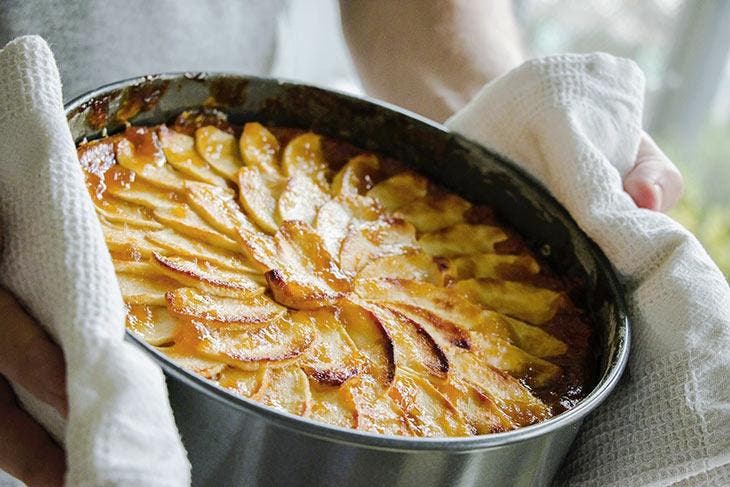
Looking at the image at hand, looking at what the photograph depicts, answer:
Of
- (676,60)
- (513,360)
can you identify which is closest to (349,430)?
(513,360)

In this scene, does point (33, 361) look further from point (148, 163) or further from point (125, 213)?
point (148, 163)

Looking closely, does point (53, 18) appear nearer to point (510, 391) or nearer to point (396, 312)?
point (396, 312)

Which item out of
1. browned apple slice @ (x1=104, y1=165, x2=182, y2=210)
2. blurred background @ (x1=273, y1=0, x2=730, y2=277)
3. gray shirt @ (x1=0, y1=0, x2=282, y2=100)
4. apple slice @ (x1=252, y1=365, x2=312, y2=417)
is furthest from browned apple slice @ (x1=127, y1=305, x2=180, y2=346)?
blurred background @ (x1=273, y1=0, x2=730, y2=277)

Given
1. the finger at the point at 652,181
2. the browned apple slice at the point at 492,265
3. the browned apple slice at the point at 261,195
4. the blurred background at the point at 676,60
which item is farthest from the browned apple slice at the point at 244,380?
the blurred background at the point at 676,60

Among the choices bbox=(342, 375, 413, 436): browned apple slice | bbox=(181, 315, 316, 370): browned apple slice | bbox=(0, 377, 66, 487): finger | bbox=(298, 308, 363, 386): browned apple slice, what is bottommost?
bbox=(0, 377, 66, 487): finger

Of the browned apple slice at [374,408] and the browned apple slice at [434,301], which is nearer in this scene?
the browned apple slice at [374,408]

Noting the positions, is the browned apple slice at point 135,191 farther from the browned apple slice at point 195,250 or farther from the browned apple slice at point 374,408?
the browned apple slice at point 374,408

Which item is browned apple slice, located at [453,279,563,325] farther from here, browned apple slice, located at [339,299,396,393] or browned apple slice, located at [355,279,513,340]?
browned apple slice, located at [339,299,396,393]
